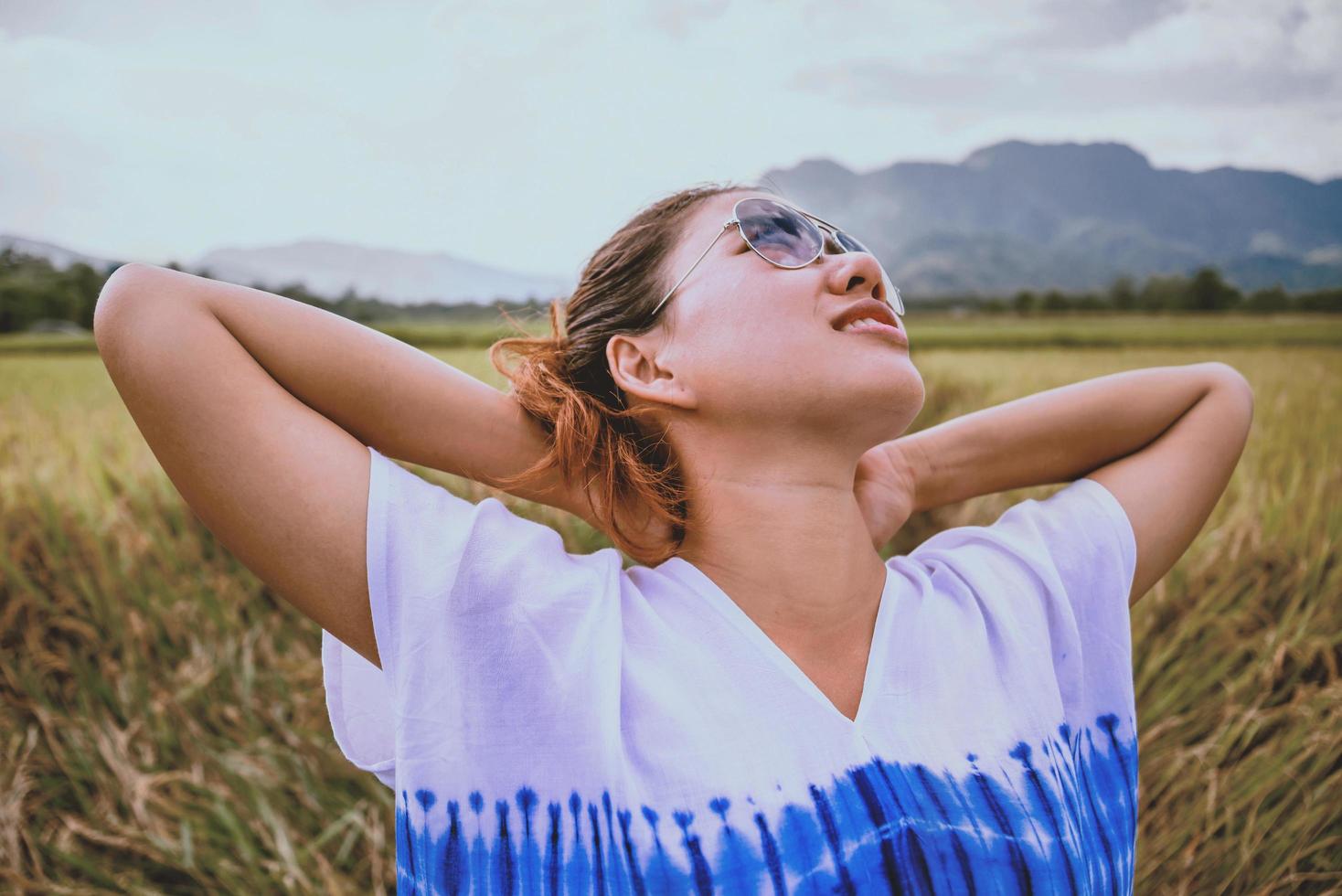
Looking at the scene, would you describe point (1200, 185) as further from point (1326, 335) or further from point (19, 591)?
point (19, 591)

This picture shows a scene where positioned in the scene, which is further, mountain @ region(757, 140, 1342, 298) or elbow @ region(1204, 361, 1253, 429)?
mountain @ region(757, 140, 1342, 298)

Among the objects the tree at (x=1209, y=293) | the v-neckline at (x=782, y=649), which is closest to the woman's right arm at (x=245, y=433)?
the v-neckline at (x=782, y=649)

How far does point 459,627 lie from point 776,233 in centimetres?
80

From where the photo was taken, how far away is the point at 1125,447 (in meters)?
1.50

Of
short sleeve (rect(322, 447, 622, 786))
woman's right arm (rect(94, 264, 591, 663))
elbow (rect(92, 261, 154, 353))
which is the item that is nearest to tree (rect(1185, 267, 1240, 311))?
short sleeve (rect(322, 447, 622, 786))

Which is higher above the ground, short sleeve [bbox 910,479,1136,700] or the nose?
the nose

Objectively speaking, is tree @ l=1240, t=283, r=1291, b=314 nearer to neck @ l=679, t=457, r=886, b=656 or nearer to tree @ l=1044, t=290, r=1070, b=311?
tree @ l=1044, t=290, r=1070, b=311

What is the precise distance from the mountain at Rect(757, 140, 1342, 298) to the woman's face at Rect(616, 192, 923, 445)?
29cm

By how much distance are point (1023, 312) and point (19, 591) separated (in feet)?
16.4

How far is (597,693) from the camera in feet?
3.16

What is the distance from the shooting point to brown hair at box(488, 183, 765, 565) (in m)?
1.29

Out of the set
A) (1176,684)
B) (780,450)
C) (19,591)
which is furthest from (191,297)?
(1176,684)

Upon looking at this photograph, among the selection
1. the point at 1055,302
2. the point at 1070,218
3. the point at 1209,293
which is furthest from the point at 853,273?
the point at 1070,218

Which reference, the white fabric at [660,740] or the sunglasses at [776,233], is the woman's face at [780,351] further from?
the white fabric at [660,740]
